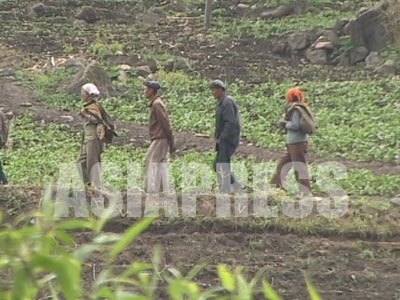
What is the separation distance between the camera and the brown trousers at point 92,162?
10.6 m

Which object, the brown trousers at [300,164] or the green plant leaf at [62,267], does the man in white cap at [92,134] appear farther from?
the green plant leaf at [62,267]

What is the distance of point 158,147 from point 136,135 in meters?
5.86

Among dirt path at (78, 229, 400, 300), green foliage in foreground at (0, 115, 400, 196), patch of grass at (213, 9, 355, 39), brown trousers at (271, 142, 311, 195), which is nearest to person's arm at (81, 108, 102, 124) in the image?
green foliage in foreground at (0, 115, 400, 196)

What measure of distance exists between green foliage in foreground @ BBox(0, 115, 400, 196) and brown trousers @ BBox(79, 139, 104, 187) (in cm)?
35

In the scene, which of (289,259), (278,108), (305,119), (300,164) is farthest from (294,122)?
(278,108)

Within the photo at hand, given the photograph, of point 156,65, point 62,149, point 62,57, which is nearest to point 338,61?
point 156,65

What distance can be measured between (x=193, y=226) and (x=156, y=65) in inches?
520

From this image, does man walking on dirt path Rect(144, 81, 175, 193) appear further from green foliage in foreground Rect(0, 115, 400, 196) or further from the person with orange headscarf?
the person with orange headscarf

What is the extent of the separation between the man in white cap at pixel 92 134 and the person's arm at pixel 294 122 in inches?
78.9

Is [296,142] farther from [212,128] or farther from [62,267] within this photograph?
[62,267]

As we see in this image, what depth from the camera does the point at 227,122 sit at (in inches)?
425

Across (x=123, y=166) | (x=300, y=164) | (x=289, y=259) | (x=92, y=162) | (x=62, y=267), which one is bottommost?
(x=62, y=267)

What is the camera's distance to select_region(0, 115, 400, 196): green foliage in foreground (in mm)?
11894

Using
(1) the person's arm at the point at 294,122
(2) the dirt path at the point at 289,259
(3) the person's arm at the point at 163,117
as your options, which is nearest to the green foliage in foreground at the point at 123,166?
(3) the person's arm at the point at 163,117
